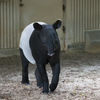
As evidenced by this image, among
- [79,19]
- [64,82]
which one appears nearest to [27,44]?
[64,82]

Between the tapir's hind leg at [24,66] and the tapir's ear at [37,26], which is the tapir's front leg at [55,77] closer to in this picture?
the tapir's ear at [37,26]

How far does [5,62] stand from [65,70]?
2.29 metres

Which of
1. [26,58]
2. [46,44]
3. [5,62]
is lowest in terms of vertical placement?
[5,62]

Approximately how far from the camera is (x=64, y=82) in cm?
544

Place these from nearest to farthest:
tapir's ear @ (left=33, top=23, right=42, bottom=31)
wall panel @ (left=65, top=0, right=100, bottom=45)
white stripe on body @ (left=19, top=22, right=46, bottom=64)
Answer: tapir's ear @ (left=33, top=23, right=42, bottom=31), white stripe on body @ (left=19, top=22, right=46, bottom=64), wall panel @ (left=65, top=0, right=100, bottom=45)

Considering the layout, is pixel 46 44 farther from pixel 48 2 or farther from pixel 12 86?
pixel 48 2

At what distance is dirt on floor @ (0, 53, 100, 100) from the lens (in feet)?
14.3

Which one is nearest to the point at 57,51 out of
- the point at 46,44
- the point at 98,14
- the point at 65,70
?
the point at 46,44

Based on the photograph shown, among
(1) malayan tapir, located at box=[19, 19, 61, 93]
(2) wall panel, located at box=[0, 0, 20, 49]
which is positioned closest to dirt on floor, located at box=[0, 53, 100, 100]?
(1) malayan tapir, located at box=[19, 19, 61, 93]

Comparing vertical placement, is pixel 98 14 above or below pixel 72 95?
above

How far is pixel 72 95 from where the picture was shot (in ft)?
14.4

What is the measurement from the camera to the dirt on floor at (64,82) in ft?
14.3

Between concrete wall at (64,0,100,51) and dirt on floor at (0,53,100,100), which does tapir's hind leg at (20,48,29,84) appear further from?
concrete wall at (64,0,100,51)

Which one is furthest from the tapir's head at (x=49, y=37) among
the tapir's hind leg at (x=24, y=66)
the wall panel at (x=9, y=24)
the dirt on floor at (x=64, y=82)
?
the wall panel at (x=9, y=24)
